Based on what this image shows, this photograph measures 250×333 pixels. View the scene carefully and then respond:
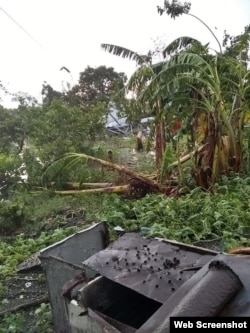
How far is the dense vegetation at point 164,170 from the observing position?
4.79m

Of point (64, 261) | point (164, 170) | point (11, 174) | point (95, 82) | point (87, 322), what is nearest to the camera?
point (87, 322)

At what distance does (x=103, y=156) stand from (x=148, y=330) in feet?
27.2

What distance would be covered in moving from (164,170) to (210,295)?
567cm

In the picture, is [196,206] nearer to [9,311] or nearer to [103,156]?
[9,311]

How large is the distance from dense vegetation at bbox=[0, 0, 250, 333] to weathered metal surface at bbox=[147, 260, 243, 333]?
2.20 metres

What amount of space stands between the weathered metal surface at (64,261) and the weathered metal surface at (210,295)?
800 millimetres

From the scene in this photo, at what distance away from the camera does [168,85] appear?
6180 mm

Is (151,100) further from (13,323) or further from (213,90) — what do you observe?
(13,323)

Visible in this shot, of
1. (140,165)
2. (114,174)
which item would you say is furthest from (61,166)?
(140,165)

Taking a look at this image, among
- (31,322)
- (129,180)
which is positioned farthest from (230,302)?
(129,180)

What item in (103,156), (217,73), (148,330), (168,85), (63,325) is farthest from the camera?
(103,156)

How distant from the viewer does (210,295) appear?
138cm

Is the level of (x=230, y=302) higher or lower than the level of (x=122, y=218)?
higher

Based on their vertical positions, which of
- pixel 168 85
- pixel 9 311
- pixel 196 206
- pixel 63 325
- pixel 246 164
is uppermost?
pixel 168 85
